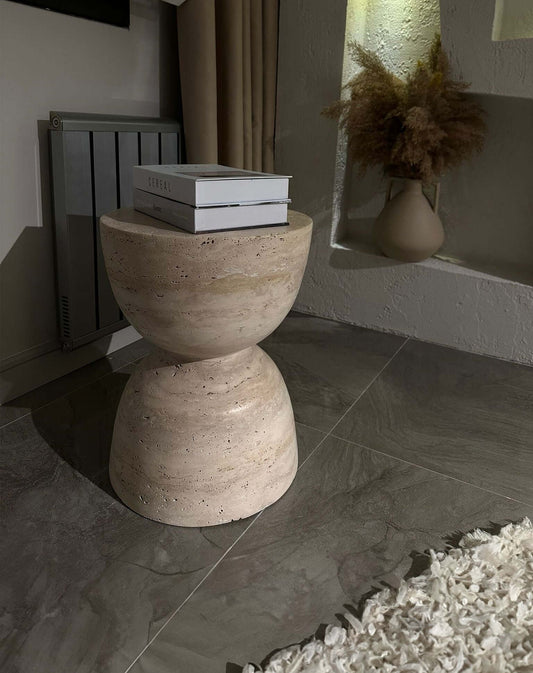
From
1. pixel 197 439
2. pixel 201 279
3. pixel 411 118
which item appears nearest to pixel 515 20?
pixel 411 118

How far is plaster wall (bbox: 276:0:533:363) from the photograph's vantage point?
2.09 metres

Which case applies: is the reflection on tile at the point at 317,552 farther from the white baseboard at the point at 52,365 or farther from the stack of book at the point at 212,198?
the white baseboard at the point at 52,365

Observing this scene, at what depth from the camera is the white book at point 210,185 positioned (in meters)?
1.07

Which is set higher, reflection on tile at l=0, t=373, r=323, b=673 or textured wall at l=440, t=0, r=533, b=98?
textured wall at l=440, t=0, r=533, b=98

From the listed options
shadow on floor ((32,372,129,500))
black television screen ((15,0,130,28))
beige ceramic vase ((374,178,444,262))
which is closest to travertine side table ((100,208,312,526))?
shadow on floor ((32,372,129,500))

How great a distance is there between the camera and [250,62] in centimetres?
206

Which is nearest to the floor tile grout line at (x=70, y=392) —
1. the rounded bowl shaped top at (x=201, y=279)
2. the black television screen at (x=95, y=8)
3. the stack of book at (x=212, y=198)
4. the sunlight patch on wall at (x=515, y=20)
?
the rounded bowl shaped top at (x=201, y=279)

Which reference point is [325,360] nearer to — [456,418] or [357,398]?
[357,398]

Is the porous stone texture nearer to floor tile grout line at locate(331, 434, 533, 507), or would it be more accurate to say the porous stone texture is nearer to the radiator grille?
floor tile grout line at locate(331, 434, 533, 507)

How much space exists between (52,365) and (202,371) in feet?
2.49

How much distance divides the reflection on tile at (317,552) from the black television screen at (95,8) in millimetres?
1297

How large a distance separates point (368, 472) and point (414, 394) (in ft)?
1.53

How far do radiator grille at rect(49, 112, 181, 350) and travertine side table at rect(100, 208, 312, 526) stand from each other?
1.59 ft

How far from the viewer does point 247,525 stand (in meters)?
1.22
